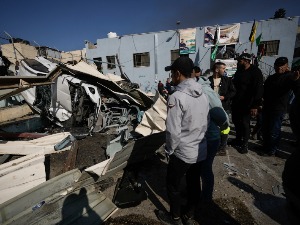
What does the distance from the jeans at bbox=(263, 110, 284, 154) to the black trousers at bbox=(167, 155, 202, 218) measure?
8.85 ft

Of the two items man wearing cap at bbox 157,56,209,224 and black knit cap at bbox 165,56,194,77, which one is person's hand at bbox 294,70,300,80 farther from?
black knit cap at bbox 165,56,194,77

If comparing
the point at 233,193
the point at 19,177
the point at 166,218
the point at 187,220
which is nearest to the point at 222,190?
the point at 233,193

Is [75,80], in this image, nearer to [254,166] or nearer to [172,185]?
[172,185]

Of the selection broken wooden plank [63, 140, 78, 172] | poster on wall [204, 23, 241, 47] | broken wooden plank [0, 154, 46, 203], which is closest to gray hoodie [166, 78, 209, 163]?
broken wooden plank [0, 154, 46, 203]

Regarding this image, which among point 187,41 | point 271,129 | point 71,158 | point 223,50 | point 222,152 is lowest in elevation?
point 222,152

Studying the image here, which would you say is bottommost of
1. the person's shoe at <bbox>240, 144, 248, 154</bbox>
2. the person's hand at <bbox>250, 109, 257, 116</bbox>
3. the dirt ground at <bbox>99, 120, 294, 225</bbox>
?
the dirt ground at <bbox>99, 120, 294, 225</bbox>

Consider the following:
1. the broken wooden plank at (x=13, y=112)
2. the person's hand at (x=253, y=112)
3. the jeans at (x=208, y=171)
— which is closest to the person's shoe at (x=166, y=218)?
the jeans at (x=208, y=171)

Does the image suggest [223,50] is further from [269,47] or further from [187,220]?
[187,220]

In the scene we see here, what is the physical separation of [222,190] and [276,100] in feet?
→ 7.32

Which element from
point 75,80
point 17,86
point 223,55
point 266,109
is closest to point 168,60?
point 223,55

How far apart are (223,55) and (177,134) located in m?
14.2

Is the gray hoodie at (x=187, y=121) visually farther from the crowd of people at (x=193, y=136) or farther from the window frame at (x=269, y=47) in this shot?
the window frame at (x=269, y=47)

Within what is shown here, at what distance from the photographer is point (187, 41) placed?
15094 mm

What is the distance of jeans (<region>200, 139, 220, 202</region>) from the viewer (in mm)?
2377
